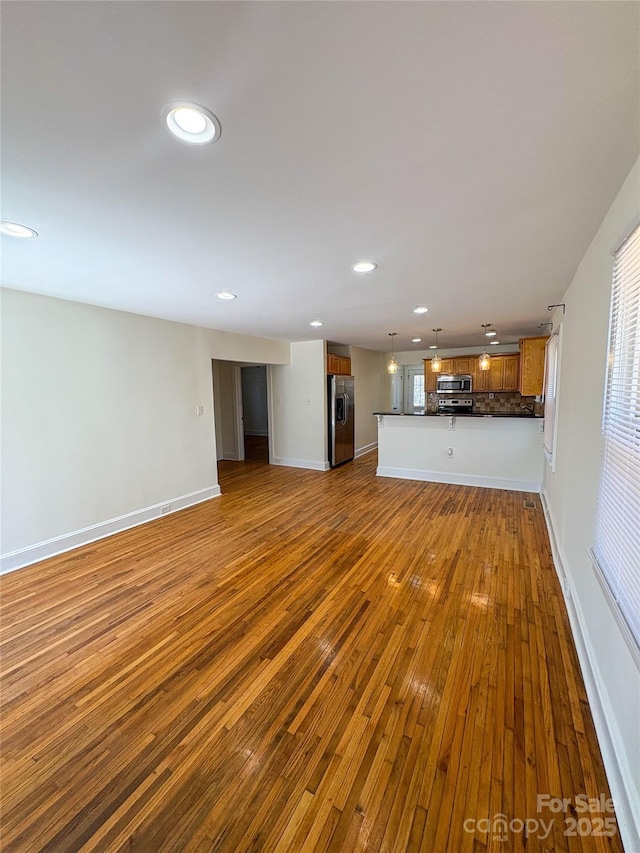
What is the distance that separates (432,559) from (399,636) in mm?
1114

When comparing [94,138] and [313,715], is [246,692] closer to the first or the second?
[313,715]

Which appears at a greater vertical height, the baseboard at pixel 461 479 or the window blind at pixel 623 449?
the window blind at pixel 623 449

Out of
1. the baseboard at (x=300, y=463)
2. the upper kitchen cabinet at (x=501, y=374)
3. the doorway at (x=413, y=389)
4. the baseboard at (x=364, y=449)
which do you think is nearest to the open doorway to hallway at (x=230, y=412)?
the baseboard at (x=300, y=463)

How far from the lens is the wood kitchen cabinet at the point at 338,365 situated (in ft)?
21.4

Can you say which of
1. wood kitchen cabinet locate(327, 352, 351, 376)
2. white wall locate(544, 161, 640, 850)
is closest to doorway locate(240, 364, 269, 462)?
wood kitchen cabinet locate(327, 352, 351, 376)

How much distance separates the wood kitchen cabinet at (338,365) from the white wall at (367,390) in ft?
0.91

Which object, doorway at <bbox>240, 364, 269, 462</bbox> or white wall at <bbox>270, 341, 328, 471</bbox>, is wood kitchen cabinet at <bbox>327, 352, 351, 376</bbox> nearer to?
white wall at <bbox>270, 341, 328, 471</bbox>

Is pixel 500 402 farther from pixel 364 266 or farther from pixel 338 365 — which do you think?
pixel 364 266

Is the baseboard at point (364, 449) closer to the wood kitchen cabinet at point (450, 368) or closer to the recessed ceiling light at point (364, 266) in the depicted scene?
the wood kitchen cabinet at point (450, 368)

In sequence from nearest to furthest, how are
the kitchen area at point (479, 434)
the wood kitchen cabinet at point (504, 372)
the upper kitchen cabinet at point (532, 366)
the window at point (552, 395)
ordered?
1. the window at point (552, 395)
2. the upper kitchen cabinet at point (532, 366)
3. the kitchen area at point (479, 434)
4. the wood kitchen cabinet at point (504, 372)

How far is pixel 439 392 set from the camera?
780 cm

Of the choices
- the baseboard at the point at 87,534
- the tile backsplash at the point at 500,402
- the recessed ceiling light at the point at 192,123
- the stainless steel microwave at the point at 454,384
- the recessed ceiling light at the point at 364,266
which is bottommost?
the baseboard at the point at 87,534

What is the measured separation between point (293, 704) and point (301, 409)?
5301 millimetres

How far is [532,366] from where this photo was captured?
487 cm
